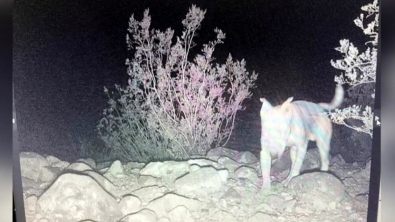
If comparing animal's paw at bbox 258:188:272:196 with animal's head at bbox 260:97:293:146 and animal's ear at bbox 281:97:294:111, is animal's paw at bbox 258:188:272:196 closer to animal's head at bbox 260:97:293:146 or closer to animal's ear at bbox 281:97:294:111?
animal's head at bbox 260:97:293:146

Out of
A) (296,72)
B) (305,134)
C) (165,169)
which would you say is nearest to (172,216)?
(165,169)

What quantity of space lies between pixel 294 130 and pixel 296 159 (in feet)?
0.35

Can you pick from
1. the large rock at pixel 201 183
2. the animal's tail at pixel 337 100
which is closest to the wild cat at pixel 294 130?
the animal's tail at pixel 337 100

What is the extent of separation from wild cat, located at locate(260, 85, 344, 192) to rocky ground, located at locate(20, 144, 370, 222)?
0.03 m

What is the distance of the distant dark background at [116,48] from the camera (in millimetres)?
1433

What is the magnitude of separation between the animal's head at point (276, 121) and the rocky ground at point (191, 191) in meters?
0.08

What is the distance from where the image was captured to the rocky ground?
4.73 feet

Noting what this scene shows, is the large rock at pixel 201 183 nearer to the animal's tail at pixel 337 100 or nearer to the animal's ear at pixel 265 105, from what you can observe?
the animal's ear at pixel 265 105

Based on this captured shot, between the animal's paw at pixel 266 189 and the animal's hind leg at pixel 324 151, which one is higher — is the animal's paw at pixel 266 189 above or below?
below

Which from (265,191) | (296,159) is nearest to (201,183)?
(265,191)

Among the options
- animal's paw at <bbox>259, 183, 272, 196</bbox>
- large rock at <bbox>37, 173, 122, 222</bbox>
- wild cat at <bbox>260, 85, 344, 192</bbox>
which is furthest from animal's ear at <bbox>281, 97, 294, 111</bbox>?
large rock at <bbox>37, 173, 122, 222</bbox>

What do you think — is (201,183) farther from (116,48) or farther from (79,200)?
(116,48)

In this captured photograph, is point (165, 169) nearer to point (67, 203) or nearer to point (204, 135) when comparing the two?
point (204, 135)
